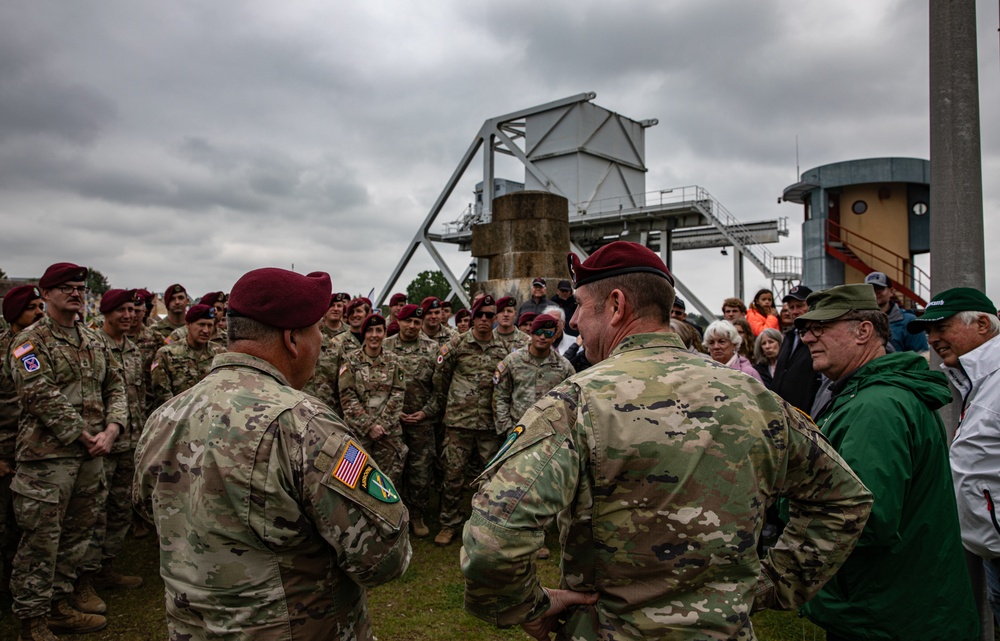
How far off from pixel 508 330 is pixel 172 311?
12.6ft

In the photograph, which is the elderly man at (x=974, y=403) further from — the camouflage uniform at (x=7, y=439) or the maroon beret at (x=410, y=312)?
the camouflage uniform at (x=7, y=439)

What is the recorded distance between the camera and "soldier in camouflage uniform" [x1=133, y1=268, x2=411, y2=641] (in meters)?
1.71

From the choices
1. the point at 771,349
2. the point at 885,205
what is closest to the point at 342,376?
the point at 771,349

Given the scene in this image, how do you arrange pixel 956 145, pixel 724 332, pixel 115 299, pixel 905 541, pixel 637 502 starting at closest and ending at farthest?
1. pixel 637 502
2. pixel 905 541
3. pixel 956 145
4. pixel 115 299
5. pixel 724 332

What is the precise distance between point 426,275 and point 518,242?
4182 cm

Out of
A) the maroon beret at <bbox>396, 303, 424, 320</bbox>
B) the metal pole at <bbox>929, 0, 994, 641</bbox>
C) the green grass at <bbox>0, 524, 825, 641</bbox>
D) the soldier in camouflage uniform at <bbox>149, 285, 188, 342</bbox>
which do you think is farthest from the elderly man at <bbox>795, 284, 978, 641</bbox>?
the soldier in camouflage uniform at <bbox>149, 285, 188, 342</bbox>

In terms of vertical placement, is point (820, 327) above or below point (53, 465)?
above

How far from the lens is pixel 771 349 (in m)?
5.52

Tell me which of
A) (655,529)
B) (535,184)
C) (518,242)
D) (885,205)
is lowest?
(655,529)

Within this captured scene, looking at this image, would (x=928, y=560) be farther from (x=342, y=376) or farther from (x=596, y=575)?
(x=342, y=376)

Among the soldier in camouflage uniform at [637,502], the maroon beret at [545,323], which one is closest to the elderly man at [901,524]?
the soldier in camouflage uniform at [637,502]

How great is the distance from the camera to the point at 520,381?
5773 millimetres

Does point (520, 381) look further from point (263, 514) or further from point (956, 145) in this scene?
point (263, 514)

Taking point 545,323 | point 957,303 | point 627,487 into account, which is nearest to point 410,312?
point 545,323
